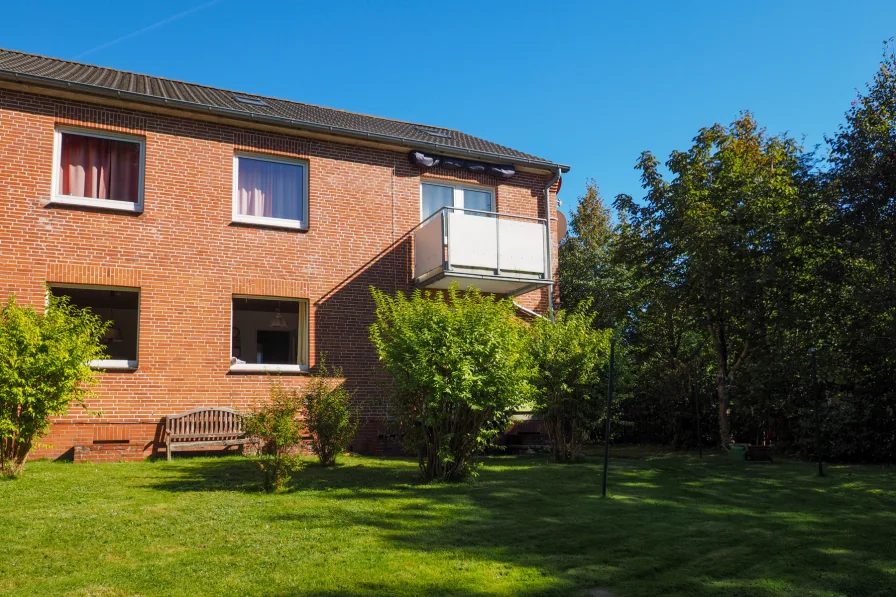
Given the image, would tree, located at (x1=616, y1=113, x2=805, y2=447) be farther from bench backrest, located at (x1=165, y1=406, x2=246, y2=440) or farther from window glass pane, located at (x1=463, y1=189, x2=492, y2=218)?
bench backrest, located at (x1=165, y1=406, x2=246, y2=440)

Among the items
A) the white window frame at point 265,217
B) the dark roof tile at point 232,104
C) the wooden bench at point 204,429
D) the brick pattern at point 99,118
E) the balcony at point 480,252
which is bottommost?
the wooden bench at point 204,429

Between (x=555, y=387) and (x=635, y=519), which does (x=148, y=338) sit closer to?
(x=555, y=387)

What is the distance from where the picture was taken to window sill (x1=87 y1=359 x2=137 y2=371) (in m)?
12.9

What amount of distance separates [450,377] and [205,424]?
5827 mm

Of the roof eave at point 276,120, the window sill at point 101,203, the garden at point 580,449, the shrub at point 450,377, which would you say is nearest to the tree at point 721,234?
the garden at point 580,449

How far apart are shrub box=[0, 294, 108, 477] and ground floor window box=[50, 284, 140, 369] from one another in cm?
279

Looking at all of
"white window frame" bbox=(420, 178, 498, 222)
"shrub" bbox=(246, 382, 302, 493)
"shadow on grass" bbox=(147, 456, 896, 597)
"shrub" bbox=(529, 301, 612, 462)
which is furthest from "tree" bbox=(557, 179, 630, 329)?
"shrub" bbox=(246, 382, 302, 493)

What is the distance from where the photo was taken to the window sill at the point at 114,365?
42.3ft

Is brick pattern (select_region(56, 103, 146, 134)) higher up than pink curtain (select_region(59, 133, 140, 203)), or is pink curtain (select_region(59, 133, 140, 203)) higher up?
brick pattern (select_region(56, 103, 146, 134))

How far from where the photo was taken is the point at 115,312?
Result: 17.6 m

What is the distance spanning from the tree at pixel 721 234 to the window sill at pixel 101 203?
451 inches

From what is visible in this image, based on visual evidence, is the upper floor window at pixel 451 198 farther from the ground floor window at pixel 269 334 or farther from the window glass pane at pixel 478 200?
the ground floor window at pixel 269 334

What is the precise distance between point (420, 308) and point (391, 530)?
11.7 feet

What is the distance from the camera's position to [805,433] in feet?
48.5
